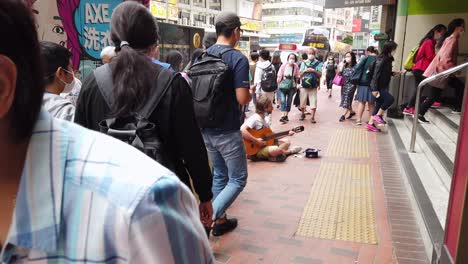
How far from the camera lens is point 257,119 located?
19.2ft

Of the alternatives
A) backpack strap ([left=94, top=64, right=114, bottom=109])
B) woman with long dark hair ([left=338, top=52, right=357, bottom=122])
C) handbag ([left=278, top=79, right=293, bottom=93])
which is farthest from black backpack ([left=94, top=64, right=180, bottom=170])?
woman with long dark hair ([left=338, top=52, right=357, bottom=122])

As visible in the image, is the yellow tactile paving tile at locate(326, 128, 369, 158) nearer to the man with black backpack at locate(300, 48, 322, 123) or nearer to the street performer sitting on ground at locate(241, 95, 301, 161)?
the street performer sitting on ground at locate(241, 95, 301, 161)

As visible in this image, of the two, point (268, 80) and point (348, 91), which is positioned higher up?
point (268, 80)

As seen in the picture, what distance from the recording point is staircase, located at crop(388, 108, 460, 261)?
3.27 metres

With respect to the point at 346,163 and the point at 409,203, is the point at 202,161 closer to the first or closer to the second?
the point at 409,203

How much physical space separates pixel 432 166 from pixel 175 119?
396cm

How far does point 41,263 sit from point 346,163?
5.76 meters

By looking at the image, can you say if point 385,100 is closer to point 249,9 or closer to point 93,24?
point 93,24

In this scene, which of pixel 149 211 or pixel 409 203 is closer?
pixel 149 211

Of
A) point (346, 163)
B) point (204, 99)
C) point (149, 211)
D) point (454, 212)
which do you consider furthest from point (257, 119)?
point (149, 211)

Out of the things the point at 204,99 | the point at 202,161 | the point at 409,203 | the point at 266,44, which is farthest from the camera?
the point at 266,44

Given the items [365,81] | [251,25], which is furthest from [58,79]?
[251,25]

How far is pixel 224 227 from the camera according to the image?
11.9ft

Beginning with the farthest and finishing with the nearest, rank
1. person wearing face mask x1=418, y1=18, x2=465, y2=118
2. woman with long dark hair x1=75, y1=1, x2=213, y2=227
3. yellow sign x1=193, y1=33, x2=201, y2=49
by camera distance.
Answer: yellow sign x1=193, y1=33, x2=201, y2=49
person wearing face mask x1=418, y1=18, x2=465, y2=118
woman with long dark hair x1=75, y1=1, x2=213, y2=227
